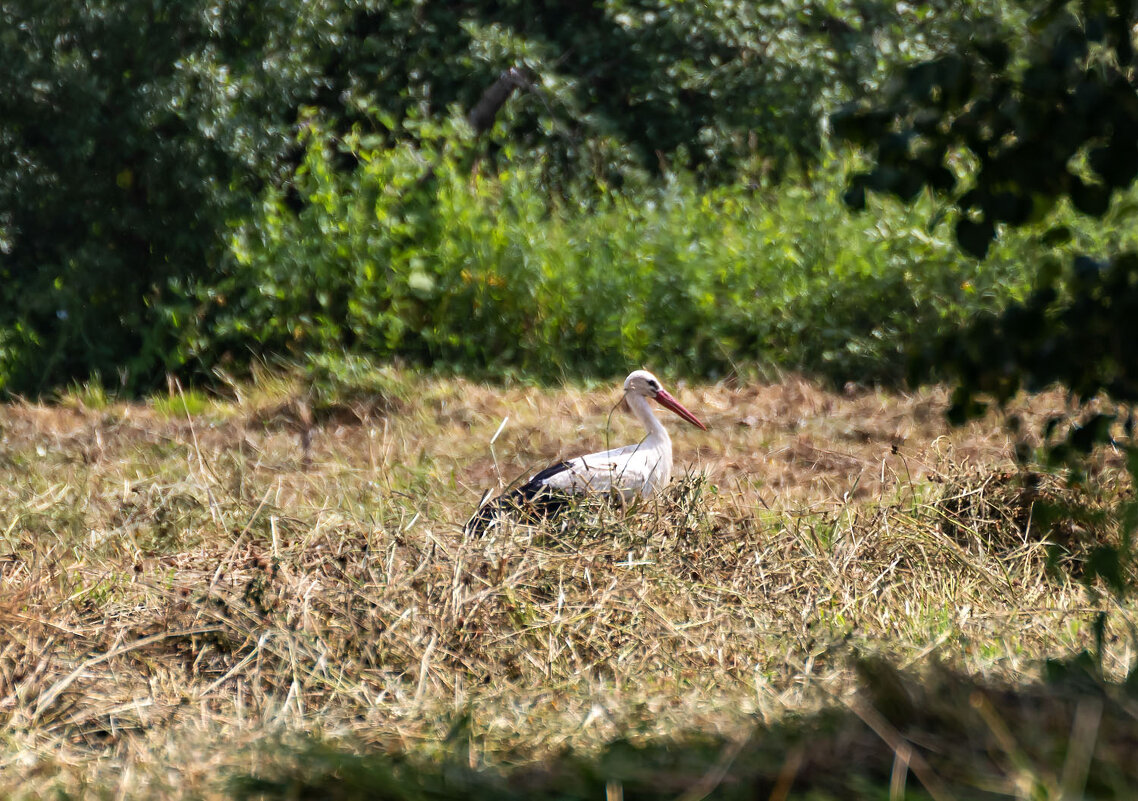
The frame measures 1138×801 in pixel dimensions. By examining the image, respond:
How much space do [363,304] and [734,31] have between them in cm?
460

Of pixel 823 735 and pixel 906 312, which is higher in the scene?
pixel 823 735

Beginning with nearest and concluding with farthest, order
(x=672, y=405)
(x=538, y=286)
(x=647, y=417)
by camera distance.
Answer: (x=647, y=417), (x=672, y=405), (x=538, y=286)

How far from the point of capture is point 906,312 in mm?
8531

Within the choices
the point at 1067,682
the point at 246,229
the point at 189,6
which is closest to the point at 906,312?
the point at 246,229

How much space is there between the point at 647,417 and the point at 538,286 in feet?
10.3

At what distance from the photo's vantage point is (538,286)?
873 cm

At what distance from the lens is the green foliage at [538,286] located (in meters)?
8.64

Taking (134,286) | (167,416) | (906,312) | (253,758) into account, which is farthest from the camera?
(134,286)

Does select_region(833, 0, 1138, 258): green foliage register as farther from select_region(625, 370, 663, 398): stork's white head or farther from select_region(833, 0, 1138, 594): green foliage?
select_region(625, 370, 663, 398): stork's white head

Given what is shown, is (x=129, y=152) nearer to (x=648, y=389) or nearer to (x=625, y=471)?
(x=648, y=389)

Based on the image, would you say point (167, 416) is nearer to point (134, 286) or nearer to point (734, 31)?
point (134, 286)

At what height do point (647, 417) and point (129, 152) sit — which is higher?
point (129, 152)

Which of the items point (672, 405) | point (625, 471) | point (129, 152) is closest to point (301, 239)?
point (129, 152)

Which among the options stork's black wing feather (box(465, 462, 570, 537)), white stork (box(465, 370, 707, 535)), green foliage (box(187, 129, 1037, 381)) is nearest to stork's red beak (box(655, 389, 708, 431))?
white stork (box(465, 370, 707, 535))
